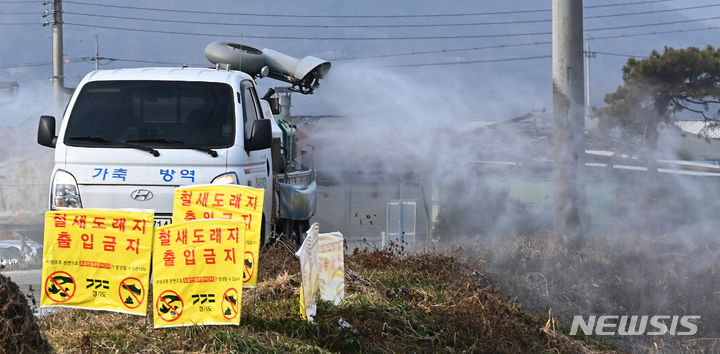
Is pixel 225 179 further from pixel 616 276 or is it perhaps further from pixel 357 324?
pixel 616 276

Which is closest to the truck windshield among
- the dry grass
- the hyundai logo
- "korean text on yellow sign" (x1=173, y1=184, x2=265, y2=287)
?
the hyundai logo

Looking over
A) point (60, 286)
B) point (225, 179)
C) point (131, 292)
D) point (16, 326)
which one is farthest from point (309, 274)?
point (225, 179)

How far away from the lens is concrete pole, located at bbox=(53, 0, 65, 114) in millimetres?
29531

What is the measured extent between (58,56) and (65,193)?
2191cm

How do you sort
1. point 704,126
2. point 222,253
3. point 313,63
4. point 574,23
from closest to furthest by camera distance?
1. point 222,253
2. point 574,23
3. point 313,63
4. point 704,126

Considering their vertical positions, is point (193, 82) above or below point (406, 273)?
above

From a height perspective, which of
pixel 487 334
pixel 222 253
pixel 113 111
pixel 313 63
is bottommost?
pixel 487 334

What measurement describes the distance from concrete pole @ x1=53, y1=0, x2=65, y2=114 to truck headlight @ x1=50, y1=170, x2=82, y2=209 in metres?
21.0

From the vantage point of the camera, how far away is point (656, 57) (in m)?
20.8

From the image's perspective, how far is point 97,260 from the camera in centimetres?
664

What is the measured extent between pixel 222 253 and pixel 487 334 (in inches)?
94.7

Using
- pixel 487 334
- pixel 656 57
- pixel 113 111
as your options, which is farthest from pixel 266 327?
pixel 656 57

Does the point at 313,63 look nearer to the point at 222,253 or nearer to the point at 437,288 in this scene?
the point at 437,288

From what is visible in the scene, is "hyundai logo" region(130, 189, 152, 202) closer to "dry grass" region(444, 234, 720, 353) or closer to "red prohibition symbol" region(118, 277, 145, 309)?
"red prohibition symbol" region(118, 277, 145, 309)
